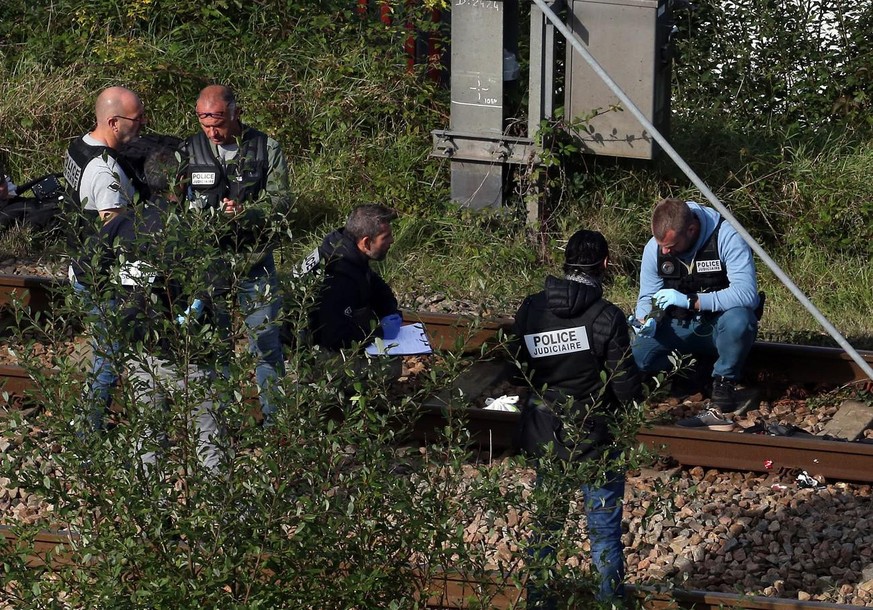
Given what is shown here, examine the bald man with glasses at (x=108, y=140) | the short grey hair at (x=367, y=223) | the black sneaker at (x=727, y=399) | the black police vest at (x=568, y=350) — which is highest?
the bald man with glasses at (x=108, y=140)

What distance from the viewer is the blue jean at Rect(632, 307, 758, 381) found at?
7.27 metres

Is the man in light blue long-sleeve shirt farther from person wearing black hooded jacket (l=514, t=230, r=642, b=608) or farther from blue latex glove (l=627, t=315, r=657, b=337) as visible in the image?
person wearing black hooded jacket (l=514, t=230, r=642, b=608)

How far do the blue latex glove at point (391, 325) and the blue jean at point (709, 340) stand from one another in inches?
54.8

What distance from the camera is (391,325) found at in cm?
690

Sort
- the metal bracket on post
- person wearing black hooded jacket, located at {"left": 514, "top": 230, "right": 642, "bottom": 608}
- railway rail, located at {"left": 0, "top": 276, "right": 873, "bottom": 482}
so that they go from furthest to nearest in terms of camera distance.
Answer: the metal bracket on post
railway rail, located at {"left": 0, "top": 276, "right": 873, "bottom": 482}
person wearing black hooded jacket, located at {"left": 514, "top": 230, "right": 642, "bottom": 608}

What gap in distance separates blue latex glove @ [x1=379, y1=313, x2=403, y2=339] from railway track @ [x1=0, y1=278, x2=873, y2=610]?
0.37 meters

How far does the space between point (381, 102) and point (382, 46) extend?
1.92 ft

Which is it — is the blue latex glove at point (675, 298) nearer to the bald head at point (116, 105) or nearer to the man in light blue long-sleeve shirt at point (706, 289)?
the man in light blue long-sleeve shirt at point (706, 289)

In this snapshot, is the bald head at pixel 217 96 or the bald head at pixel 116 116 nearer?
the bald head at pixel 116 116

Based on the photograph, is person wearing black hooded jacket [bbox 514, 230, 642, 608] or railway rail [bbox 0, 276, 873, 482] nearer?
person wearing black hooded jacket [bbox 514, 230, 642, 608]

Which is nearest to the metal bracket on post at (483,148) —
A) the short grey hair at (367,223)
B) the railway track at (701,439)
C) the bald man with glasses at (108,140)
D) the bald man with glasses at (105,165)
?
the railway track at (701,439)

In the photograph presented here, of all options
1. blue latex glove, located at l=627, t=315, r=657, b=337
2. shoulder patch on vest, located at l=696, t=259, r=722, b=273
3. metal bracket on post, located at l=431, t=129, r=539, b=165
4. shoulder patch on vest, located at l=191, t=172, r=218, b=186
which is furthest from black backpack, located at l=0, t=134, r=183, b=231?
shoulder patch on vest, located at l=696, t=259, r=722, b=273

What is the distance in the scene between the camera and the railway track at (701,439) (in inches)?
198

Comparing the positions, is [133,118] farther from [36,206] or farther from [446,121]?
[446,121]
